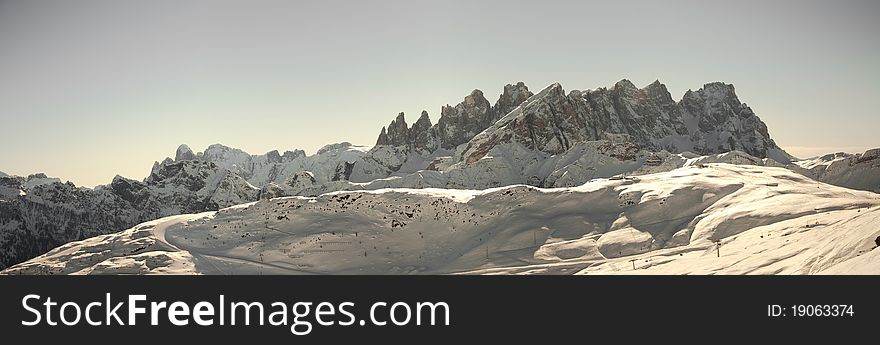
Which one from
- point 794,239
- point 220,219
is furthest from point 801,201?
point 220,219

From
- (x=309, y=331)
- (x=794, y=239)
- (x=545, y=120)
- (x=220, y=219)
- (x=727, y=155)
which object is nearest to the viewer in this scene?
(x=309, y=331)

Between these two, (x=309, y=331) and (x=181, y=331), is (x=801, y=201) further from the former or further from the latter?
(x=181, y=331)

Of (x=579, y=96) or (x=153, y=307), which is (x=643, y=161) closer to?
(x=579, y=96)

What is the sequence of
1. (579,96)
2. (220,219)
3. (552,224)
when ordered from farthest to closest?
(579,96), (220,219), (552,224)

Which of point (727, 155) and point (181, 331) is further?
point (727, 155)

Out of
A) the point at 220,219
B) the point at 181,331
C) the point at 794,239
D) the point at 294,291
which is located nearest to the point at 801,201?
the point at 794,239

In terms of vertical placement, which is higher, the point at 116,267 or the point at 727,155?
the point at 727,155

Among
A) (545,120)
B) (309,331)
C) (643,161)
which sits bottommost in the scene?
(309,331)
